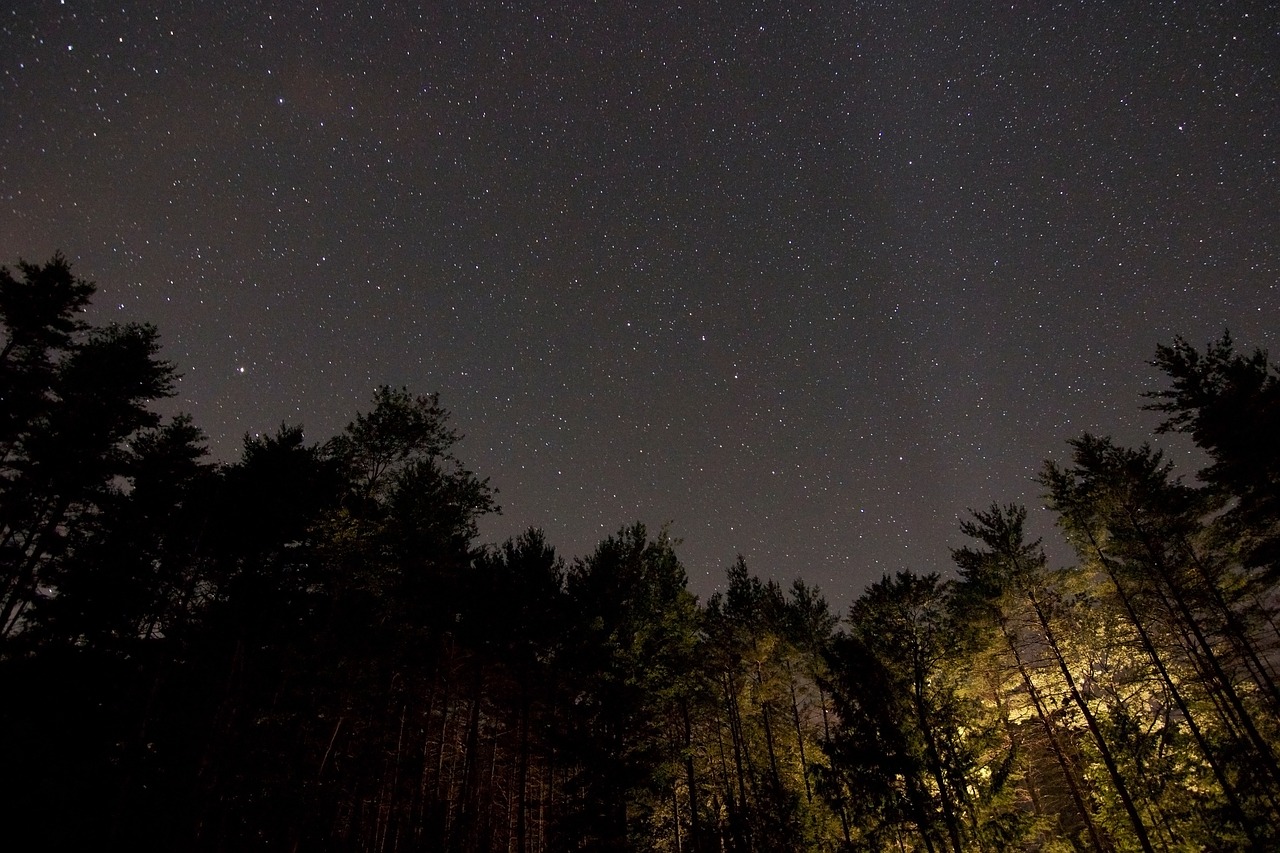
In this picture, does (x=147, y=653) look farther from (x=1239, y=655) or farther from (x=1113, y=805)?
(x=1239, y=655)

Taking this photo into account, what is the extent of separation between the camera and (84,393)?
71.2 feet

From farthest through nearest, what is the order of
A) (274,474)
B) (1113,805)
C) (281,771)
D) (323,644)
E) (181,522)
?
(274,474) < (181,522) < (1113,805) < (281,771) < (323,644)

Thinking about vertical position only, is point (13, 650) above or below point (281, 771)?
above

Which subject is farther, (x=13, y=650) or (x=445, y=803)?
(x=445, y=803)

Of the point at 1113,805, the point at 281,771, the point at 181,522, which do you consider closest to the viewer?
A: the point at 281,771

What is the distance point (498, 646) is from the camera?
23594mm

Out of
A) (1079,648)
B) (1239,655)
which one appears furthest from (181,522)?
(1239,655)

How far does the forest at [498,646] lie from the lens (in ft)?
59.6

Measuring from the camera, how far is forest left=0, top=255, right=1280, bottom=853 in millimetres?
18172

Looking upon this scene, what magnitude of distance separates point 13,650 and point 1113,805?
127 ft

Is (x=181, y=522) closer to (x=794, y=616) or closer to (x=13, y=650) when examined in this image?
(x=13, y=650)

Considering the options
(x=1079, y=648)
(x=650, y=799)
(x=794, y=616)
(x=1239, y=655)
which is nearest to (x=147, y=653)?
(x=650, y=799)

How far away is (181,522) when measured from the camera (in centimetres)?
2284

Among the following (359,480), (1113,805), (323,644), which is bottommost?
(1113,805)
